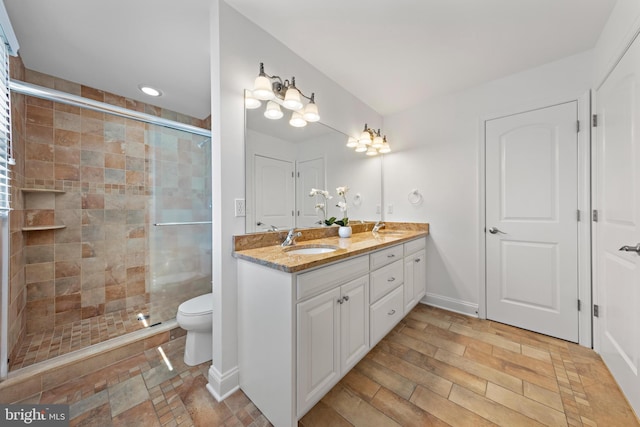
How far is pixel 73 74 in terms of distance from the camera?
6.41ft

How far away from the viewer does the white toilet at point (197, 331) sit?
1575 millimetres

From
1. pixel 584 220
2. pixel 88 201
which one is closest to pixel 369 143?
pixel 584 220

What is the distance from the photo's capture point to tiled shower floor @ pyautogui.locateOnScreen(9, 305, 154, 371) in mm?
1573

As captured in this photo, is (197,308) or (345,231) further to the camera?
(345,231)

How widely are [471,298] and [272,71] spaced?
2739mm

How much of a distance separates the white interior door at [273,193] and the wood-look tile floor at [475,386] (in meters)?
1.15

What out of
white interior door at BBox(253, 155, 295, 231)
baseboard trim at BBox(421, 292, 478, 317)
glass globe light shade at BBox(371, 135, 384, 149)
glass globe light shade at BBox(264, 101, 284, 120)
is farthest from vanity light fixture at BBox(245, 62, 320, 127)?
baseboard trim at BBox(421, 292, 478, 317)

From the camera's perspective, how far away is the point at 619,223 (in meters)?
1.38

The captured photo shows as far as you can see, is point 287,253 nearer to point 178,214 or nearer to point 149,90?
point 178,214

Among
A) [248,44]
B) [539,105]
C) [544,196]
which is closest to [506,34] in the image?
[539,105]

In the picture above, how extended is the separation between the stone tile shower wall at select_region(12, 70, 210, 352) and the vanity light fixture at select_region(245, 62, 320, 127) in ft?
3.98

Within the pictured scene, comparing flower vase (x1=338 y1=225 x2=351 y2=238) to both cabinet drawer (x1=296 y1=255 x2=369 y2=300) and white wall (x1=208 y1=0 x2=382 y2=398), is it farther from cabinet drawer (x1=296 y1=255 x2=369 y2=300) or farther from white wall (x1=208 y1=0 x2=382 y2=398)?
white wall (x1=208 y1=0 x2=382 y2=398)

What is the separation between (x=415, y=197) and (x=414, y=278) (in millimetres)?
928

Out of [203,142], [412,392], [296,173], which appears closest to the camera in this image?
[412,392]
